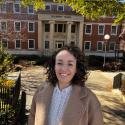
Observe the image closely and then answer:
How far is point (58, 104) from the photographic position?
10.9 ft

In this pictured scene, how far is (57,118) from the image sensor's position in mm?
3268

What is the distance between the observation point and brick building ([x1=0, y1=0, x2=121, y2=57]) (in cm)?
4169

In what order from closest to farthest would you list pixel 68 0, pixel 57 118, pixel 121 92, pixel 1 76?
pixel 57 118 < pixel 1 76 < pixel 68 0 < pixel 121 92

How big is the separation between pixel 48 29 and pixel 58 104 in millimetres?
40555

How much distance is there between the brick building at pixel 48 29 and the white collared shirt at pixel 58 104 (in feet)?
125

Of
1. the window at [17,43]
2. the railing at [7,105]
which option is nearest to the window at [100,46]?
the window at [17,43]

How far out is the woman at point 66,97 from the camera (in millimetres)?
3223

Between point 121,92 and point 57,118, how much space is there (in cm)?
1252

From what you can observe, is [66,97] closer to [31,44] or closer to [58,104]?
[58,104]

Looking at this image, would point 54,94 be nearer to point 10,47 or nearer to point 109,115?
point 109,115

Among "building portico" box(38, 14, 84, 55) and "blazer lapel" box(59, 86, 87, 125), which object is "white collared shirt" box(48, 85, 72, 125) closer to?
"blazer lapel" box(59, 86, 87, 125)

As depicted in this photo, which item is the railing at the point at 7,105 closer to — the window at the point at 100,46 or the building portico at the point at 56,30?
the building portico at the point at 56,30

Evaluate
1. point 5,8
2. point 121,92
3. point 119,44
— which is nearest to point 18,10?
point 5,8

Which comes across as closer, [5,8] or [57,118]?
[57,118]
